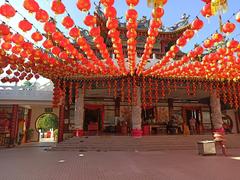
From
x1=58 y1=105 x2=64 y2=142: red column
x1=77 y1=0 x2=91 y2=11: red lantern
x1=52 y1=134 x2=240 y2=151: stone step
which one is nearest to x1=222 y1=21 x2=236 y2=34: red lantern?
x1=77 y1=0 x2=91 y2=11: red lantern

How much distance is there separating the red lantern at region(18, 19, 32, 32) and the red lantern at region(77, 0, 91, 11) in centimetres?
148

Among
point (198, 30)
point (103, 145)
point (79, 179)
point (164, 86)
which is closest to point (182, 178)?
point (79, 179)

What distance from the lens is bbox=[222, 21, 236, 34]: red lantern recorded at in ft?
16.0

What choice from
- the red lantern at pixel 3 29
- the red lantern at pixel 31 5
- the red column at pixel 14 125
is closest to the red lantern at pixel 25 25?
the red lantern at pixel 3 29

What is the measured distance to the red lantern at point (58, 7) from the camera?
4.02 meters

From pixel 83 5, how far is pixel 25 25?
5.44 ft

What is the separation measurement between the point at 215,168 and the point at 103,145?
603 centimetres

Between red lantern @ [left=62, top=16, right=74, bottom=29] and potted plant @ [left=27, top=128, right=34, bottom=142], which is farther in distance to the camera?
potted plant @ [left=27, top=128, right=34, bottom=142]

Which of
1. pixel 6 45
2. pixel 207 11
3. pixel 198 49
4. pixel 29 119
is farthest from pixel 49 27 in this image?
pixel 29 119

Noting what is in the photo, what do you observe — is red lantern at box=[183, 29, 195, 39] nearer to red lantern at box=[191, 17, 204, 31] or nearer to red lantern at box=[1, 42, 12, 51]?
red lantern at box=[191, 17, 204, 31]

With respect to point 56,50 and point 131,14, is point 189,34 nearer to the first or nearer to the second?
point 131,14

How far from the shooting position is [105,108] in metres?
15.6

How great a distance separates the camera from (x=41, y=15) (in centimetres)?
436

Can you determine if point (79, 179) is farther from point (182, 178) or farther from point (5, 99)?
point (5, 99)
